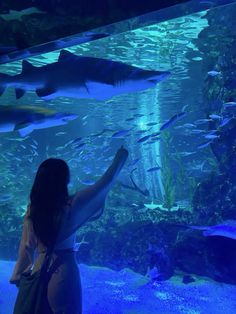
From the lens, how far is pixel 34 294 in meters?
2.80

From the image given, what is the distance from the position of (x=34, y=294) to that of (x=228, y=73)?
33.7 ft

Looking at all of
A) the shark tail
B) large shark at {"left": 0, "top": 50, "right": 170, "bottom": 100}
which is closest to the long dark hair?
large shark at {"left": 0, "top": 50, "right": 170, "bottom": 100}

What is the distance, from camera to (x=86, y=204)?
3.05 m

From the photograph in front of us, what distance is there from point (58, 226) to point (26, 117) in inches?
92.7

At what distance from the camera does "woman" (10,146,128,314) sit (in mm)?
2922

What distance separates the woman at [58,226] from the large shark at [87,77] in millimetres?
1230

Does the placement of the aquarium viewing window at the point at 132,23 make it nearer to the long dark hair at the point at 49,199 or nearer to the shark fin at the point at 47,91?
the shark fin at the point at 47,91

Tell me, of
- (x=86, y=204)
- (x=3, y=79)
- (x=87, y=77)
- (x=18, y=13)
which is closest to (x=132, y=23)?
(x=87, y=77)

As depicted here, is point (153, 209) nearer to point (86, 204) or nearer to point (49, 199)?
point (86, 204)

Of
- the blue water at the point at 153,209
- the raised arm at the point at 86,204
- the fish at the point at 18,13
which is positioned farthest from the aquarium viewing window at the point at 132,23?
the raised arm at the point at 86,204

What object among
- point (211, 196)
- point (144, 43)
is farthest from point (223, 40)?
point (211, 196)

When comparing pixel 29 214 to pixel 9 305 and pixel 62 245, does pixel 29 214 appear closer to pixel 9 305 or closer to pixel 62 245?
pixel 62 245

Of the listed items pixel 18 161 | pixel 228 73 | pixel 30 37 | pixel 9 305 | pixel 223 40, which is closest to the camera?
pixel 30 37

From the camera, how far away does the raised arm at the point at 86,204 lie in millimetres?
2980
